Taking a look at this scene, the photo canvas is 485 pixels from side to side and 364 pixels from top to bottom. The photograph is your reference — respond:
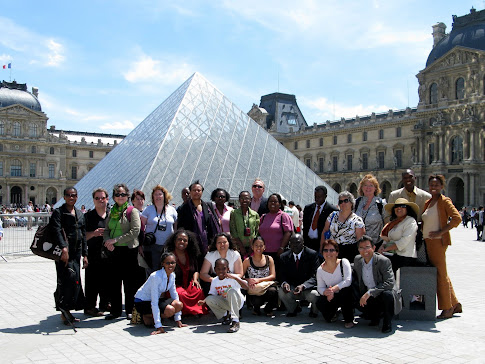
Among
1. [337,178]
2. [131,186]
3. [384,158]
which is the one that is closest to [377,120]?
[384,158]

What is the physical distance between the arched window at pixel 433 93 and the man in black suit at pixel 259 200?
3974 centimetres

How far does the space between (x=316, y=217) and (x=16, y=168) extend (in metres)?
62.7

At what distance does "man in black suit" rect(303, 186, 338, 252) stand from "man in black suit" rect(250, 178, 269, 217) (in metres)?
0.59

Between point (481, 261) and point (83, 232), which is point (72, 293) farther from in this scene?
point (481, 261)

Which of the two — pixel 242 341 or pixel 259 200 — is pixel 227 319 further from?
pixel 259 200

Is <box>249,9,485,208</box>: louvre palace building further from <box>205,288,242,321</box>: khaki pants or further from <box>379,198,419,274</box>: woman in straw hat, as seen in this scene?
<box>205,288,242,321</box>: khaki pants

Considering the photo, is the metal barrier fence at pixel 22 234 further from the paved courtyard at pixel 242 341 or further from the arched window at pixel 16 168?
the arched window at pixel 16 168

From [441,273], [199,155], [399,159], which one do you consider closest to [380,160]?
[399,159]

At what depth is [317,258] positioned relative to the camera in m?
5.71

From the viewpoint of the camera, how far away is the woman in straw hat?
5.38m

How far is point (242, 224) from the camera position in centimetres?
604

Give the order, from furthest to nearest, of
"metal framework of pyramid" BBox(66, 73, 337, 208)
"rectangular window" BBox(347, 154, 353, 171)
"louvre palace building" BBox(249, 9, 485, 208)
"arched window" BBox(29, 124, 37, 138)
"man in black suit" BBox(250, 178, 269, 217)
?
"arched window" BBox(29, 124, 37, 138)
"rectangular window" BBox(347, 154, 353, 171)
"louvre palace building" BBox(249, 9, 485, 208)
"metal framework of pyramid" BBox(66, 73, 337, 208)
"man in black suit" BBox(250, 178, 269, 217)

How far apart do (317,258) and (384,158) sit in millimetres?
44370

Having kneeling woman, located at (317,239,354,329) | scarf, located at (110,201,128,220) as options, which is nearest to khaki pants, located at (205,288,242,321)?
kneeling woman, located at (317,239,354,329)
